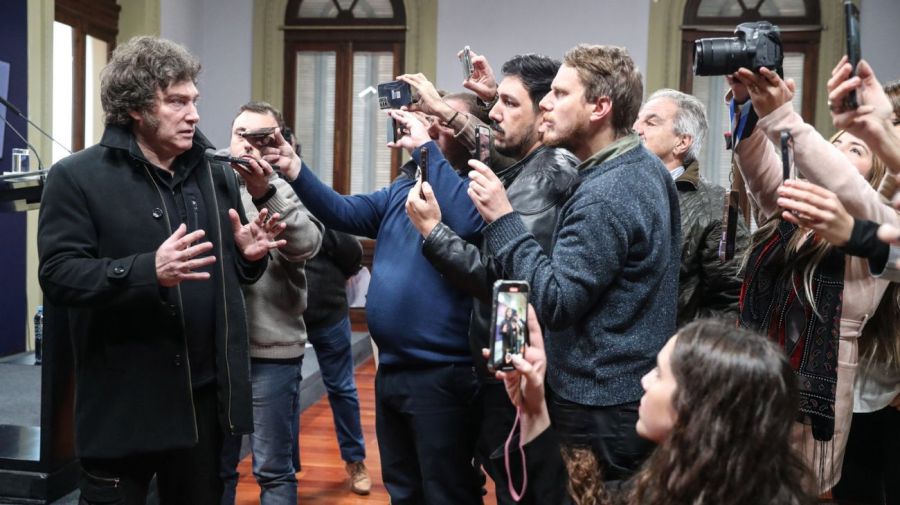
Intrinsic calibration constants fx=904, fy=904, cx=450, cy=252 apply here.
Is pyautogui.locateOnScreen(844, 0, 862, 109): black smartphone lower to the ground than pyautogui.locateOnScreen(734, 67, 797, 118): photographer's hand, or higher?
higher

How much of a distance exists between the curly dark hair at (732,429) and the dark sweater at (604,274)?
0.45 m

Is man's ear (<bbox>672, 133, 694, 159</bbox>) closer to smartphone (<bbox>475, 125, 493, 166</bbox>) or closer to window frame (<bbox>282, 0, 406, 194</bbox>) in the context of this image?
smartphone (<bbox>475, 125, 493, 166</bbox>)

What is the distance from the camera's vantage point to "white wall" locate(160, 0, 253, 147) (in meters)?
7.49

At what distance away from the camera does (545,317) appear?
1714mm

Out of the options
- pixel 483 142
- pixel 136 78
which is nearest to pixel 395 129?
pixel 483 142

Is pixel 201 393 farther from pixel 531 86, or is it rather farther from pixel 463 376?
pixel 531 86

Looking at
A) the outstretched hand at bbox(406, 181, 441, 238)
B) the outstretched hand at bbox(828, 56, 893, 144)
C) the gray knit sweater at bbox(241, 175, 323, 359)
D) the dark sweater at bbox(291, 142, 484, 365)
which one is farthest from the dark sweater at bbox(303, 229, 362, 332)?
the outstretched hand at bbox(828, 56, 893, 144)

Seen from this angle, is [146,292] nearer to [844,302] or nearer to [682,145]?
[844,302]

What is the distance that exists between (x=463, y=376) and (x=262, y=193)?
0.72 m

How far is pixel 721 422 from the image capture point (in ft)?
4.07

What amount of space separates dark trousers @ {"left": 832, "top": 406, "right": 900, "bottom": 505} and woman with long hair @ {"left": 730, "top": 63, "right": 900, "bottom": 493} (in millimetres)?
309

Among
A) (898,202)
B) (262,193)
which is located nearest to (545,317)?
(898,202)

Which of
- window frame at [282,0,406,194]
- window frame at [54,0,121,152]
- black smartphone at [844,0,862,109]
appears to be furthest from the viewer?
window frame at [282,0,406,194]

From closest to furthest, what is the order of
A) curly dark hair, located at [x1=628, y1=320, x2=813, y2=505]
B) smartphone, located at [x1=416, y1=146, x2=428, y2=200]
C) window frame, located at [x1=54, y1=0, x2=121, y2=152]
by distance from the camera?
curly dark hair, located at [x1=628, y1=320, x2=813, y2=505], smartphone, located at [x1=416, y1=146, x2=428, y2=200], window frame, located at [x1=54, y1=0, x2=121, y2=152]
